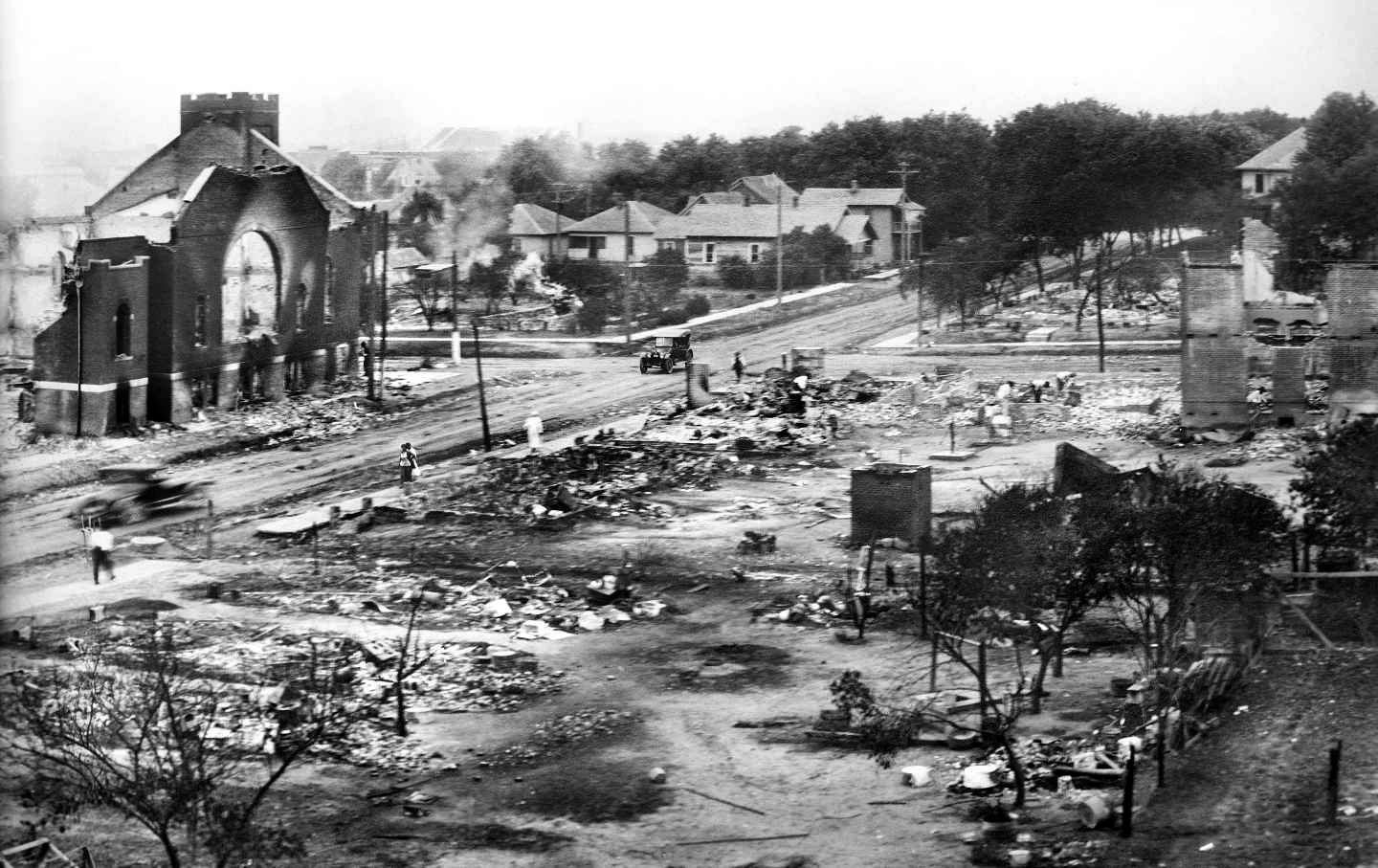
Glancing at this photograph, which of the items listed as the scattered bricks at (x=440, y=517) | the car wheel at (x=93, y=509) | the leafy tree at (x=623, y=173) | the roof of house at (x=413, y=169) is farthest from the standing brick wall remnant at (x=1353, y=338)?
the roof of house at (x=413, y=169)

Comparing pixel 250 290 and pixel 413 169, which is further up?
pixel 413 169

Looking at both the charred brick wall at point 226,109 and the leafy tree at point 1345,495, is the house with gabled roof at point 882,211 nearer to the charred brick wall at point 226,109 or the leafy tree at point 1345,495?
the charred brick wall at point 226,109

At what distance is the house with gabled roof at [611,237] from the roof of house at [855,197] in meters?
9.62

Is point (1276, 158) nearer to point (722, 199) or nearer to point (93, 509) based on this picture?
point (722, 199)

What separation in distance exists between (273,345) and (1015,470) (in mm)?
22914

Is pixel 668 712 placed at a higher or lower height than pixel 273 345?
lower

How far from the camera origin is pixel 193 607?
3017 centimetres

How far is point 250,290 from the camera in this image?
52.8 m

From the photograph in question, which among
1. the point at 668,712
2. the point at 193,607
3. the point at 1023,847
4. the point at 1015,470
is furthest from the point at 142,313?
the point at 1023,847

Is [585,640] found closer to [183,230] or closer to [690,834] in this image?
[690,834]

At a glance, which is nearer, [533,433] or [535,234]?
[533,433]

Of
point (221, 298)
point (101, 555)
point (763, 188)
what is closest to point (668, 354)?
point (221, 298)

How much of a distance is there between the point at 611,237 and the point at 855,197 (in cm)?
1410

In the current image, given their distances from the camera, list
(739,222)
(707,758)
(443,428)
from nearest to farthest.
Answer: (707,758) < (443,428) < (739,222)
